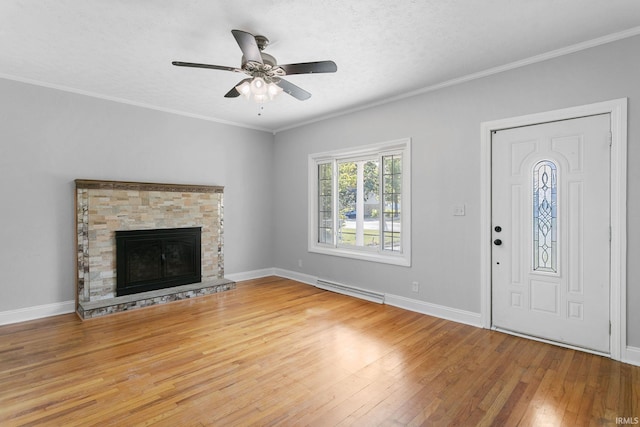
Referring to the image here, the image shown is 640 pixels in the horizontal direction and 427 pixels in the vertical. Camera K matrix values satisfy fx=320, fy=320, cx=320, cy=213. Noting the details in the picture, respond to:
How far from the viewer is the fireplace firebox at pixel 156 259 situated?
4.32 meters

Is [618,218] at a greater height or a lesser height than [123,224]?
greater

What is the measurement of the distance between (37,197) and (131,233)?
42.5 inches

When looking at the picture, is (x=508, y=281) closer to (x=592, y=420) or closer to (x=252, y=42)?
(x=592, y=420)

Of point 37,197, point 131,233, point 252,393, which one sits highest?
point 37,197

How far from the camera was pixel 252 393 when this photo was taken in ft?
7.57

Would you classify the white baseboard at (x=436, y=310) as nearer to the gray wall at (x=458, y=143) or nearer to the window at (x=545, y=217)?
the gray wall at (x=458, y=143)

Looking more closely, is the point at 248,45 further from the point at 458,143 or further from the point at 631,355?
the point at 631,355

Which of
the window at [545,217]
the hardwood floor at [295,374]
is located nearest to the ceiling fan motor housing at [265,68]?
the hardwood floor at [295,374]

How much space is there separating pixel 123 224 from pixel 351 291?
3336 mm

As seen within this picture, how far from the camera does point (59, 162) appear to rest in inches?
156

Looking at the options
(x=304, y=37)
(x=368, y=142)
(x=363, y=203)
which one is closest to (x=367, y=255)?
(x=363, y=203)

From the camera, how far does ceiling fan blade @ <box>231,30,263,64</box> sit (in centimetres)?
221

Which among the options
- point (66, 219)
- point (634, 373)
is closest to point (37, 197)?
→ point (66, 219)
